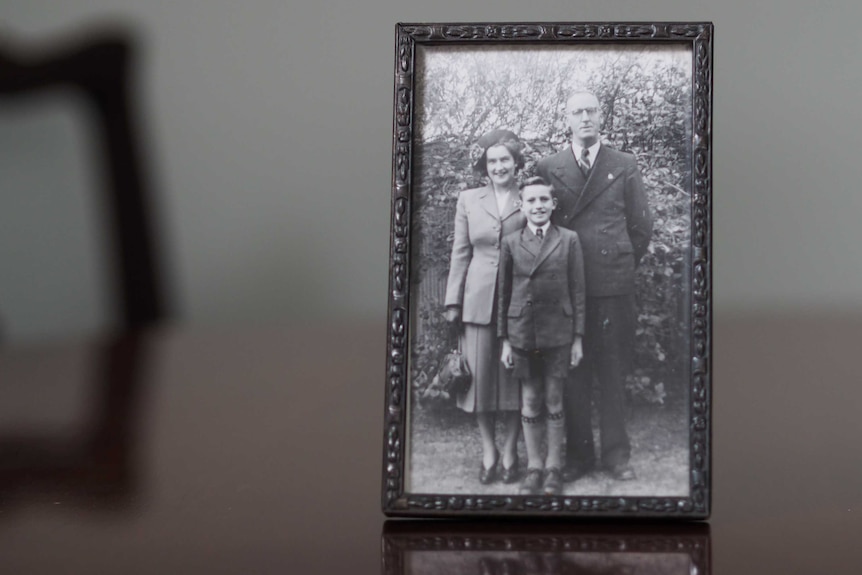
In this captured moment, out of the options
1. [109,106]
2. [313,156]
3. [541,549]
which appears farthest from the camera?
[313,156]

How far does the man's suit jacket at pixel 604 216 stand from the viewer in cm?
45

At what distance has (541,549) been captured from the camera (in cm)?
40

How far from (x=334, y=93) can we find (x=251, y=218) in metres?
0.29

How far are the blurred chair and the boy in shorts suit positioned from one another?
1.05m

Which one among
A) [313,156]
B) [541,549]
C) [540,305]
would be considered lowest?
[541,549]

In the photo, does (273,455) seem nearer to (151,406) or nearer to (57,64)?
(151,406)

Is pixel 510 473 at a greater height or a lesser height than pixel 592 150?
lesser

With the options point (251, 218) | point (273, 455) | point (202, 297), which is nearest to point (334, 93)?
point (251, 218)

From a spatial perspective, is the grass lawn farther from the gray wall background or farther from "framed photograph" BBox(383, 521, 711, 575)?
the gray wall background

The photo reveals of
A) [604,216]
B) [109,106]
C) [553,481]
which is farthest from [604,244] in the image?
[109,106]

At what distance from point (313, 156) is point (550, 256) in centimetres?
138

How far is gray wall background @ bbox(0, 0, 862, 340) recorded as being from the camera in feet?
5.68

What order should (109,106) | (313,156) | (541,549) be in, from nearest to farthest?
(541,549) → (109,106) → (313,156)

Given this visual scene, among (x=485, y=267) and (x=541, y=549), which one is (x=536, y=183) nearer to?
(x=485, y=267)
